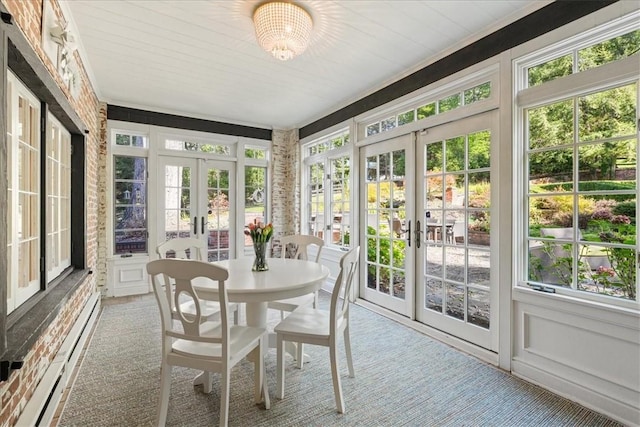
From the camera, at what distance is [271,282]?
6.89 feet

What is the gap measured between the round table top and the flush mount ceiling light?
5.54 feet

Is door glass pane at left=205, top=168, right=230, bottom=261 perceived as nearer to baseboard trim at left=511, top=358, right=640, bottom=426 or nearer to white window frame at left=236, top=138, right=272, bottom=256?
white window frame at left=236, top=138, right=272, bottom=256

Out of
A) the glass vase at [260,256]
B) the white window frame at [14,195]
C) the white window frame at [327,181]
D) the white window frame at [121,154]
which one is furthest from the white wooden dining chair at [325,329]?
the white window frame at [121,154]

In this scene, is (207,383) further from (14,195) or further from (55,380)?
(14,195)

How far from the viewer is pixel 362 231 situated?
167 inches

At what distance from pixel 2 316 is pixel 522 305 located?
316 cm

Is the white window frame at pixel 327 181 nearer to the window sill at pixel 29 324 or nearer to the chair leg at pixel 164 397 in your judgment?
the chair leg at pixel 164 397

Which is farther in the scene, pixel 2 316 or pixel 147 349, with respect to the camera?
pixel 147 349

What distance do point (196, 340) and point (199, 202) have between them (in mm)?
3782

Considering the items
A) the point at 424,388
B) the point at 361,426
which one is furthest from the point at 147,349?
the point at 424,388

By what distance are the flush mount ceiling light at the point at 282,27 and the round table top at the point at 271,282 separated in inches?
66.4

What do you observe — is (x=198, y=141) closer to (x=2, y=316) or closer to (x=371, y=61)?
(x=371, y=61)

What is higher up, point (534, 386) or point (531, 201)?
point (531, 201)

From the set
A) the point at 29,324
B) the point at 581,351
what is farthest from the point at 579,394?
the point at 29,324
